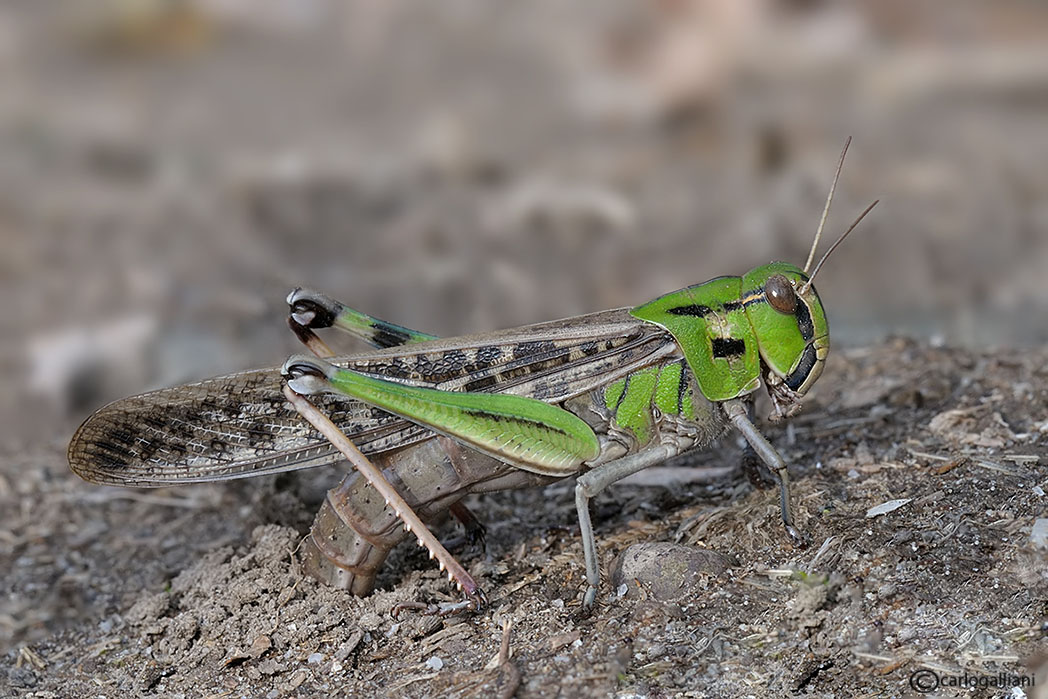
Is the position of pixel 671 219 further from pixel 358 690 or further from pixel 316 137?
pixel 358 690

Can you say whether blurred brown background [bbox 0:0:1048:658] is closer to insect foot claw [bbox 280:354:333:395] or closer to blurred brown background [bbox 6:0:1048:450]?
blurred brown background [bbox 6:0:1048:450]

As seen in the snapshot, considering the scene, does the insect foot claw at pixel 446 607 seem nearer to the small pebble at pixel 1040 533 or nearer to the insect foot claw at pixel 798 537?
the insect foot claw at pixel 798 537

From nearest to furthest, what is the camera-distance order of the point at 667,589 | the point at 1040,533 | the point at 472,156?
the point at 1040,533
the point at 667,589
the point at 472,156

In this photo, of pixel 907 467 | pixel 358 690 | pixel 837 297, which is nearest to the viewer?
pixel 358 690

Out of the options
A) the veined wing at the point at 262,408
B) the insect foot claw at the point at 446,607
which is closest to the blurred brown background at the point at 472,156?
the veined wing at the point at 262,408

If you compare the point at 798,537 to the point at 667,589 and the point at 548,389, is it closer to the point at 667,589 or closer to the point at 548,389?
the point at 667,589

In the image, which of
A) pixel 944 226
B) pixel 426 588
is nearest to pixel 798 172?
pixel 944 226

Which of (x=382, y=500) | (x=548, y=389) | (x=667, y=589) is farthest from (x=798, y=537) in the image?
(x=382, y=500)
